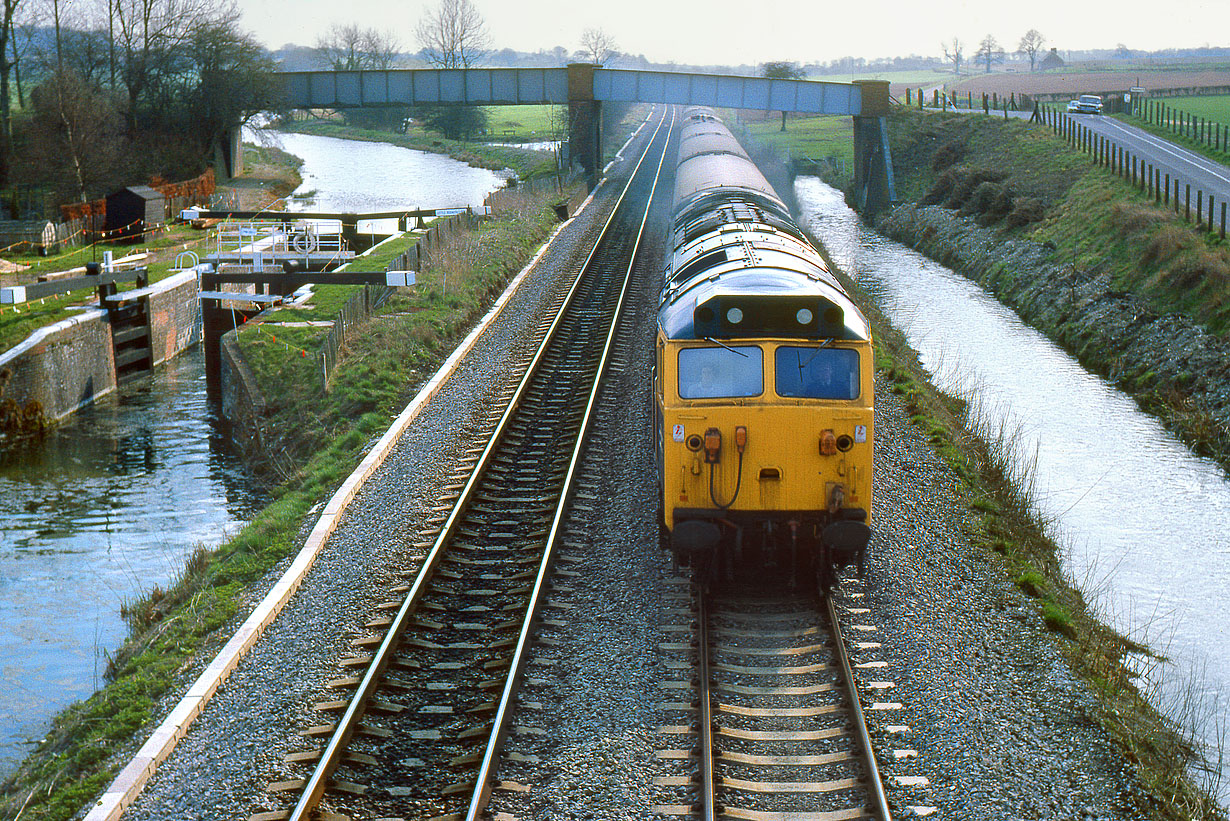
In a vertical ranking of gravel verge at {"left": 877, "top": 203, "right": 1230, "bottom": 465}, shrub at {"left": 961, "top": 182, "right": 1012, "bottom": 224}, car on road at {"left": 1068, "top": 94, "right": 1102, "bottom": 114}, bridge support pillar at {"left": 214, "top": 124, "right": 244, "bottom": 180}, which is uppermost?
car on road at {"left": 1068, "top": 94, "right": 1102, "bottom": 114}

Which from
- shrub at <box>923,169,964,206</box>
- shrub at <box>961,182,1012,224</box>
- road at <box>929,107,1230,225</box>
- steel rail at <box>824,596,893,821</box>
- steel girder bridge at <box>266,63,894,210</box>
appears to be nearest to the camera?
steel rail at <box>824,596,893,821</box>

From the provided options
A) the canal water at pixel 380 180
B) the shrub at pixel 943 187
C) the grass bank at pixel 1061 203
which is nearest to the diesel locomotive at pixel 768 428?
the grass bank at pixel 1061 203

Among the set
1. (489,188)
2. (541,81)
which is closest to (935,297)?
(541,81)

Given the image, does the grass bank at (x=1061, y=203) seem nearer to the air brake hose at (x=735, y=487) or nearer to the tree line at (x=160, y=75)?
the air brake hose at (x=735, y=487)

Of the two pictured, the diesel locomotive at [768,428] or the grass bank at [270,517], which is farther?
the diesel locomotive at [768,428]

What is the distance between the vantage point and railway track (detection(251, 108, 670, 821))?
8.52 meters

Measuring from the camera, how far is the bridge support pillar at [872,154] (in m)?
56.2

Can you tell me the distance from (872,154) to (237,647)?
51.6 m

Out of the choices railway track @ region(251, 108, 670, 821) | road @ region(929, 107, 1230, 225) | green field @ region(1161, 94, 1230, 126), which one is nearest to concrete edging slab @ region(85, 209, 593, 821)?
railway track @ region(251, 108, 670, 821)

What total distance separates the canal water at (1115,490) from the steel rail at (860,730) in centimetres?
366

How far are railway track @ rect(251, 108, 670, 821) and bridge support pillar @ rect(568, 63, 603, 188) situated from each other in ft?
149

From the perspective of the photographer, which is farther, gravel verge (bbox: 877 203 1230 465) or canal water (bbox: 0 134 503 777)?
gravel verge (bbox: 877 203 1230 465)

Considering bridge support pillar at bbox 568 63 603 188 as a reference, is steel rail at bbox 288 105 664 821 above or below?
below

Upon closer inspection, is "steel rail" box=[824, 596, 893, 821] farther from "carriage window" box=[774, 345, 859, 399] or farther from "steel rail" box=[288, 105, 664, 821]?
"steel rail" box=[288, 105, 664, 821]
